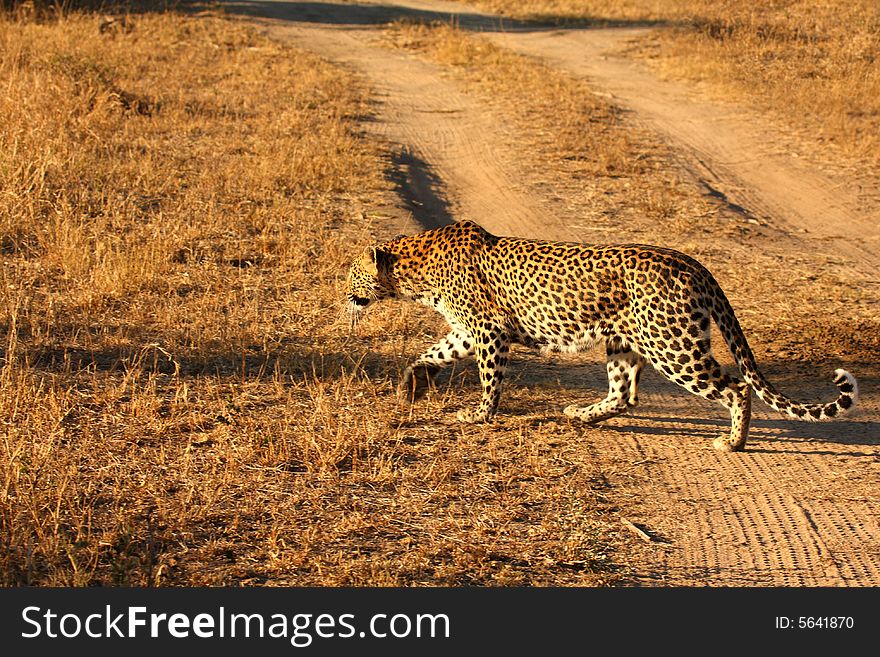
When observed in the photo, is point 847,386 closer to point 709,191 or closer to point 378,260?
point 378,260

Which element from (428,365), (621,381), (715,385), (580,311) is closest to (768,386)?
(715,385)

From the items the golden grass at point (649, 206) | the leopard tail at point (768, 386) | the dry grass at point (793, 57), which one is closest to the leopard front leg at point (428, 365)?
the leopard tail at point (768, 386)

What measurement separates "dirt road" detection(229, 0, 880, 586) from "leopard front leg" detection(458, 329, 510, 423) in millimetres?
670

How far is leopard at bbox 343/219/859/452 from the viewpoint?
23.9ft

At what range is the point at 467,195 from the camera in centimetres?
1484

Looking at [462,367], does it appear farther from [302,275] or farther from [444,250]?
[302,275]

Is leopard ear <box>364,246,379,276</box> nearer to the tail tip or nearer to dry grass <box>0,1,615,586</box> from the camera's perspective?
dry grass <box>0,1,615,586</box>

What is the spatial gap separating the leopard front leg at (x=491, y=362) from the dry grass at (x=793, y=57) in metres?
10.7

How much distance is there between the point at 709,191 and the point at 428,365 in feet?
26.9

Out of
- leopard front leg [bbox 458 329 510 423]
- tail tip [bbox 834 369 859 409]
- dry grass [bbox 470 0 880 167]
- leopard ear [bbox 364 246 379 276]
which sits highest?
dry grass [bbox 470 0 880 167]

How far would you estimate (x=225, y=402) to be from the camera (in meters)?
7.99

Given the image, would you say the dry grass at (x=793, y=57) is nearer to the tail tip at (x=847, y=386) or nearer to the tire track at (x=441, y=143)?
the tire track at (x=441, y=143)

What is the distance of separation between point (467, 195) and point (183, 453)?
8.27 m

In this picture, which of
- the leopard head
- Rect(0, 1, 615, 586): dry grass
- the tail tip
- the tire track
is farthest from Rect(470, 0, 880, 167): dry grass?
the leopard head
